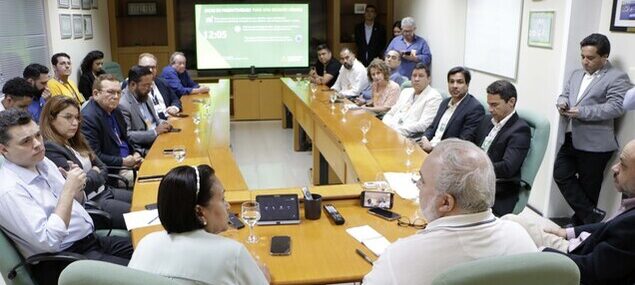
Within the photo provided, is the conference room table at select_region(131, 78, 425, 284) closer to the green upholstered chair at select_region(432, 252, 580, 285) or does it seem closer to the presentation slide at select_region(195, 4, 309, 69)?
A: the green upholstered chair at select_region(432, 252, 580, 285)

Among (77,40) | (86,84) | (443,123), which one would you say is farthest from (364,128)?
(77,40)

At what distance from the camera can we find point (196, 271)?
143 centimetres

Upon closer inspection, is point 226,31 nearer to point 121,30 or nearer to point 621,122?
point 121,30

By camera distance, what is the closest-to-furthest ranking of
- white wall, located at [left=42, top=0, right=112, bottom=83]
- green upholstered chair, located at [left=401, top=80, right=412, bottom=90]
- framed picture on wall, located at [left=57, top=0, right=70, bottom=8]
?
green upholstered chair, located at [left=401, top=80, right=412, bottom=90] < white wall, located at [left=42, top=0, right=112, bottom=83] < framed picture on wall, located at [left=57, top=0, right=70, bottom=8]

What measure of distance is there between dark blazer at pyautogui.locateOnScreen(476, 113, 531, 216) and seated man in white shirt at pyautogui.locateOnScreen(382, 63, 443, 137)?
4.62 ft

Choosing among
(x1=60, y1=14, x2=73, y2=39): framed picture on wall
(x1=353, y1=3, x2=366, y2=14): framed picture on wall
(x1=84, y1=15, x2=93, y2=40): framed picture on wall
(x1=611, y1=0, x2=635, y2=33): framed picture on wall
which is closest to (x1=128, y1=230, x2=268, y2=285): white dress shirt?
(x1=611, y1=0, x2=635, y2=33): framed picture on wall

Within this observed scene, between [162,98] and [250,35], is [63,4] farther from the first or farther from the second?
[250,35]

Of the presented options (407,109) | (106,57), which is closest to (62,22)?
(106,57)

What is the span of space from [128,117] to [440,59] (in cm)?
409

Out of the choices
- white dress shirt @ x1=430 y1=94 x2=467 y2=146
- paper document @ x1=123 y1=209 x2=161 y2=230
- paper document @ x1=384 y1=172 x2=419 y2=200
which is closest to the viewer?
paper document @ x1=123 y1=209 x2=161 y2=230

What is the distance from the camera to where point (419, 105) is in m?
4.63

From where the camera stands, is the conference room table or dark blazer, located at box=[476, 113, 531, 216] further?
dark blazer, located at box=[476, 113, 531, 216]

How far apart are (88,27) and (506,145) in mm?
6329

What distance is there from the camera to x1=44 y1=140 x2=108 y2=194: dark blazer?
2.78 meters
